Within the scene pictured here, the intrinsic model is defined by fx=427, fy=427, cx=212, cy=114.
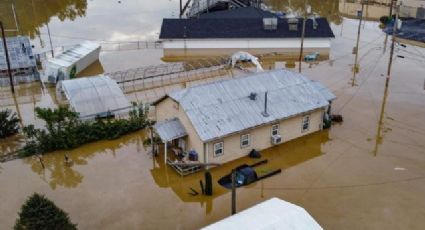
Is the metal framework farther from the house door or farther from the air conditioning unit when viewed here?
the air conditioning unit

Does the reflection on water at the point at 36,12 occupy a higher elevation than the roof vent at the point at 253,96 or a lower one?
higher

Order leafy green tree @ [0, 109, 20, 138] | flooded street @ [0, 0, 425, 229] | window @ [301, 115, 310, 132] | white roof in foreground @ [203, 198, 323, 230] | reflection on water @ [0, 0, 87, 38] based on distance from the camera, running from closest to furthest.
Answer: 1. white roof in foreground @ [203, 198, 323, 230]
2. flooded street @ [0, 0, 425, 229]
3. window @ [301, 115, 310, 132]
4. leafy green tree @ [0, 109, 20, 138]
5. reflection on water @ [0, 0, 87, 38]

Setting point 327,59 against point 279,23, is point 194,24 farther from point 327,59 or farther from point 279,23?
point 327,59

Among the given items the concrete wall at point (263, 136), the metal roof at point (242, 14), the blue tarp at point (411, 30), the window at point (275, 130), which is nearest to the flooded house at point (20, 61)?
the metal roof at point (242, 14)

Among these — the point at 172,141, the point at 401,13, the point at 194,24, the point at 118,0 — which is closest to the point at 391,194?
the point at 172,141

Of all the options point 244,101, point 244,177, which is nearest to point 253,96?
point 244,101

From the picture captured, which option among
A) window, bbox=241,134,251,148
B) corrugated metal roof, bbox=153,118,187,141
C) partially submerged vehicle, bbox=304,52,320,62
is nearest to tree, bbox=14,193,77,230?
corrugated metal roof, bbox=153,118,187,141

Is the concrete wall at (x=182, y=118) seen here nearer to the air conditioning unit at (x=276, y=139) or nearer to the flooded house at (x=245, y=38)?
the air conditioning unit at (x=276, y=139)
